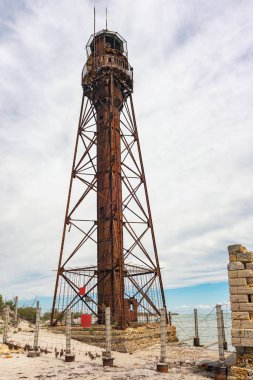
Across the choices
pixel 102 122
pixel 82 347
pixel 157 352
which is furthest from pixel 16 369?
pixel 102 122

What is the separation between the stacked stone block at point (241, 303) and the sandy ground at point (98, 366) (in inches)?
50.0

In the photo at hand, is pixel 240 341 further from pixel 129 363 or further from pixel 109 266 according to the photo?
pixel 109 266

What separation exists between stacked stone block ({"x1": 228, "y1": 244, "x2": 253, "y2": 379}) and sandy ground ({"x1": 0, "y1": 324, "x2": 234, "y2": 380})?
127cm

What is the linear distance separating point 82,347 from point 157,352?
3.33 m

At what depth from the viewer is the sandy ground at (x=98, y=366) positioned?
362 inches

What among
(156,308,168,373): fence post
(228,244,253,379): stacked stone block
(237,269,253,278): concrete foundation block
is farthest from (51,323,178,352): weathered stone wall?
(237,269,253,278): concrete foundation block

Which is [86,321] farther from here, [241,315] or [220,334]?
[241,315]

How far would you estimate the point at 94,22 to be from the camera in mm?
22750

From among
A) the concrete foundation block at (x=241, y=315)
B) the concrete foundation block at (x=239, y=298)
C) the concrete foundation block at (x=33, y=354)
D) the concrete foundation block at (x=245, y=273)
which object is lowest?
the concrete foundation block at (x=33, y=354)

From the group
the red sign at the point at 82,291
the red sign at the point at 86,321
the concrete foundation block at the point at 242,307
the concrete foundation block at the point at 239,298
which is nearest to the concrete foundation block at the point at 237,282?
the concrete foundation block at the point at 239,298

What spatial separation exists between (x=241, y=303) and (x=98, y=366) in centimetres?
521

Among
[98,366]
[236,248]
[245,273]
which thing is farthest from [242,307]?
[98,366]

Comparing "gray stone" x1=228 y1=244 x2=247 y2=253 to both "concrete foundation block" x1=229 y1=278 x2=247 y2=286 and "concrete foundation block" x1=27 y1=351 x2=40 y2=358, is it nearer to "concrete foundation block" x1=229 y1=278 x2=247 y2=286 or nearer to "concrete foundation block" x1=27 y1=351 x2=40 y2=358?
"concrete foundation block" x1=229 y1=278 x2=247 y2=286

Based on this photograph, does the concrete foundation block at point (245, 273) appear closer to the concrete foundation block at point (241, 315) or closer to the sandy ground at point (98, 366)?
the concrete foundation block at point (241, 315)
